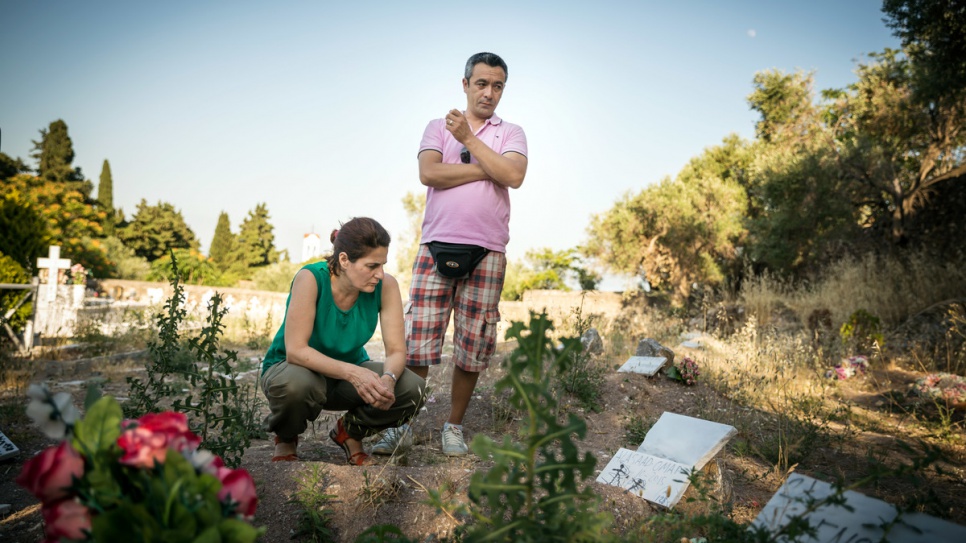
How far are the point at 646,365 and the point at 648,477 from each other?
2.98 meters

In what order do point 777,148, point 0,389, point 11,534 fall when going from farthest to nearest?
point 777,148 < point 0,389 < point 11,534

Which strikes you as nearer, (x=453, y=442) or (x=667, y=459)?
(x=667, y=459)

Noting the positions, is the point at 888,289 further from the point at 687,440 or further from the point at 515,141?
the point at 515,141

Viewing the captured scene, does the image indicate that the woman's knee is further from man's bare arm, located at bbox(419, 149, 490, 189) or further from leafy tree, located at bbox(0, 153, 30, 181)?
leafy tree, located at bbox(0, 153, 30, 181)

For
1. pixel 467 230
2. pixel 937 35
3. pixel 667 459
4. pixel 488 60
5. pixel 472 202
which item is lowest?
pixel 667 459

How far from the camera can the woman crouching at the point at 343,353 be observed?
2660 mm

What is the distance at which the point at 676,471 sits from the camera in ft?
8.18

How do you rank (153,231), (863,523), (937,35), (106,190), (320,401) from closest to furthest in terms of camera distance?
1. (863,523)
2. (320,401)
3. (937,35)
4. (153,231)
5. (106,190)

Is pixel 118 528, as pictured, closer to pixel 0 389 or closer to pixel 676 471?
pixel 676 471

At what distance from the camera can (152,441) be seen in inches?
38.1

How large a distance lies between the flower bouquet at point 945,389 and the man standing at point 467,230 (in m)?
4.00

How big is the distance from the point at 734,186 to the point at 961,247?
26.5 feet

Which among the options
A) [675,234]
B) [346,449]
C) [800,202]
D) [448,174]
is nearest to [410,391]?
[346,449]

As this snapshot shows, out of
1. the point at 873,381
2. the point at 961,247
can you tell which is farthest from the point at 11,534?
the point at 961,247
